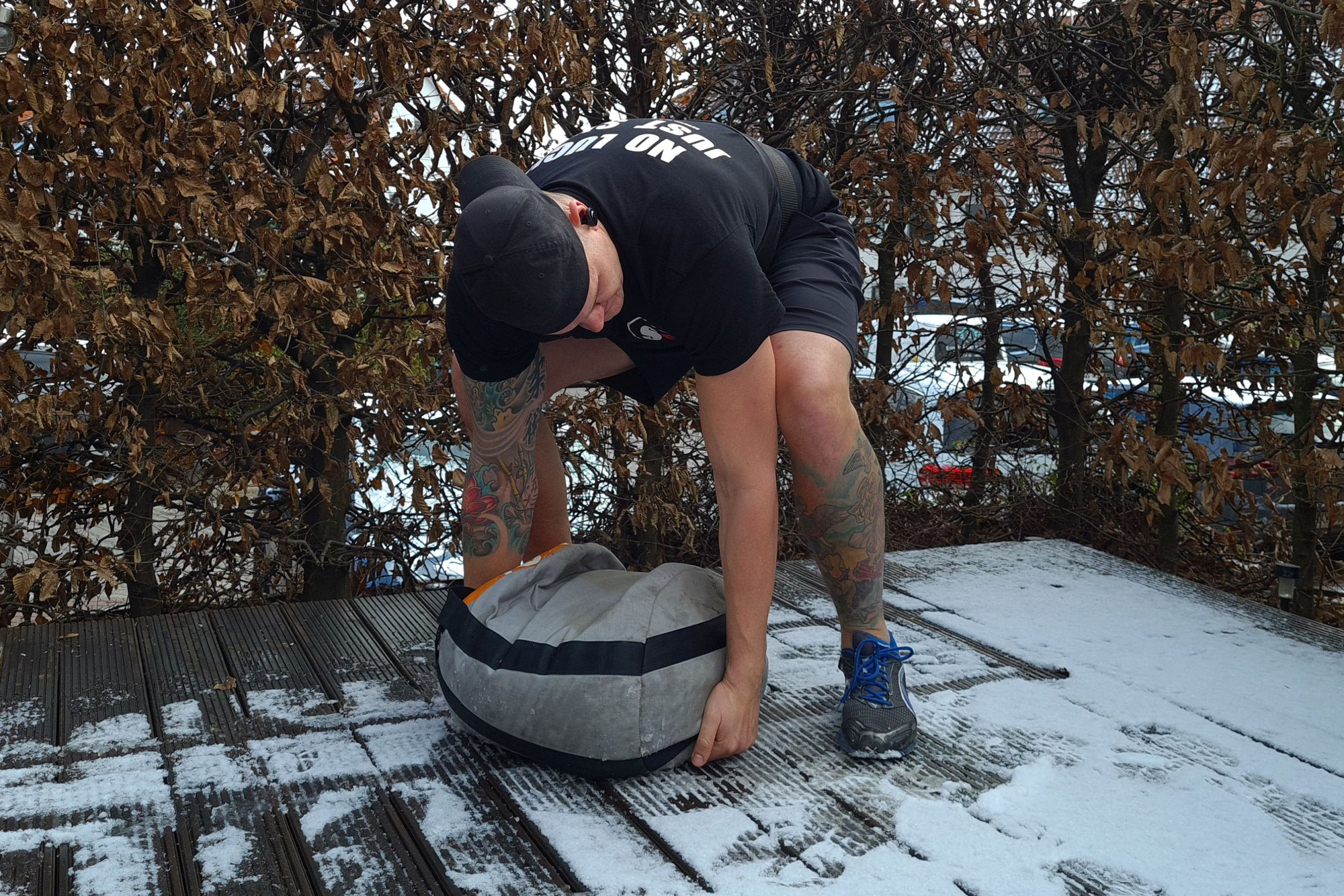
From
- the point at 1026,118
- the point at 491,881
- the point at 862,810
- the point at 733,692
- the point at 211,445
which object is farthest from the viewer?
the point at 1026,118

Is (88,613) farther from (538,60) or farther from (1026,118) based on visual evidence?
(1026,118)

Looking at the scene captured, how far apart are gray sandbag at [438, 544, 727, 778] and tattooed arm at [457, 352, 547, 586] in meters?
0.20

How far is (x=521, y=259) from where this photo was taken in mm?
Result: 1414

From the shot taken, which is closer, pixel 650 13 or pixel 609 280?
pixel 609 280

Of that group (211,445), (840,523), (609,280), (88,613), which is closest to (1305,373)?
(840,523)

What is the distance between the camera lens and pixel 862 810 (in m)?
1.68

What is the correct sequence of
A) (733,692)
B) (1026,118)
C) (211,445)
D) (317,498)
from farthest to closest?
1. (1026,118)
2. (317,498)
3. (211,445)
4. (733,692)

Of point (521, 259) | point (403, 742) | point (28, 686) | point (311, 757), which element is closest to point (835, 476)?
point (521, 259)

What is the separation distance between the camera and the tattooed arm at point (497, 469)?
209 centimetres

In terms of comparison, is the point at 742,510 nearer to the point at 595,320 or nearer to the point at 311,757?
the point at 595,320

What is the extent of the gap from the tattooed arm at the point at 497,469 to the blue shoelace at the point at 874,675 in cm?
71

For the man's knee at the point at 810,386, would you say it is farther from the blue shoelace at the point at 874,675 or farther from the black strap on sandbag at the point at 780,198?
the blue shoelace at the point at 874,675

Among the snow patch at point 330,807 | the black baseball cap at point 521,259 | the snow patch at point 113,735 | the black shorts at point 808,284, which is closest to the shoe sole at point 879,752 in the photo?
the black shorts at point 808,284

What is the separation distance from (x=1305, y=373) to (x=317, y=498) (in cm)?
303
